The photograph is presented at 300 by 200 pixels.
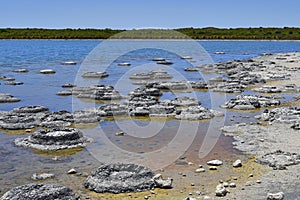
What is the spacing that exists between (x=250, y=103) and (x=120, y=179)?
9900 millimetres

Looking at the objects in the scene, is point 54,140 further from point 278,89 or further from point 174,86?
point 278,89

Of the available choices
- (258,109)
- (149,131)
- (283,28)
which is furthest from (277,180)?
(283,28)

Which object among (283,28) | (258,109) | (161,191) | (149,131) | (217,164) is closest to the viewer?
(161,191)

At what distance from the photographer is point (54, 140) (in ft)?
37.1

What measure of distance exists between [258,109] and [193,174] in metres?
8.41

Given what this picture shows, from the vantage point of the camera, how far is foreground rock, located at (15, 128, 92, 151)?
11150 millimetres

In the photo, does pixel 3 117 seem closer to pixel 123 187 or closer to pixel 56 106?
pixel 56 106

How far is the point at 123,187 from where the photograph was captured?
8.14 metres

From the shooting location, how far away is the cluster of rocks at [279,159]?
9.38 meters

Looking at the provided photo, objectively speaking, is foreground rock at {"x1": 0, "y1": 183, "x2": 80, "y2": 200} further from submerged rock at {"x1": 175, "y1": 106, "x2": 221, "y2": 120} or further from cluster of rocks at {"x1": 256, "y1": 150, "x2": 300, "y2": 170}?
submerged rock at {"x1": 175, "y1": 106, "x2": 221, "y2": 120}

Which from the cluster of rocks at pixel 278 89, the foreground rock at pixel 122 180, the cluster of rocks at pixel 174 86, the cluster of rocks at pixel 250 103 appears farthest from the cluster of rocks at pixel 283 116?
the cluster of rocks at pixel 174 86

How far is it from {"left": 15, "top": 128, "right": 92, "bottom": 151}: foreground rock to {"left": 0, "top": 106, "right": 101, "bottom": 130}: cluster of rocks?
71.3 inches

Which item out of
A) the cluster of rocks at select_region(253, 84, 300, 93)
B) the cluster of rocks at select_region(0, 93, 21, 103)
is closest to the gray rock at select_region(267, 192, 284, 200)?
the cluster of rocks at select_region(0, 93, 21, 103)

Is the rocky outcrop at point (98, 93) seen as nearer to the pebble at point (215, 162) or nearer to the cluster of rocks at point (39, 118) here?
the cluster of rocks at point (39, 118)
